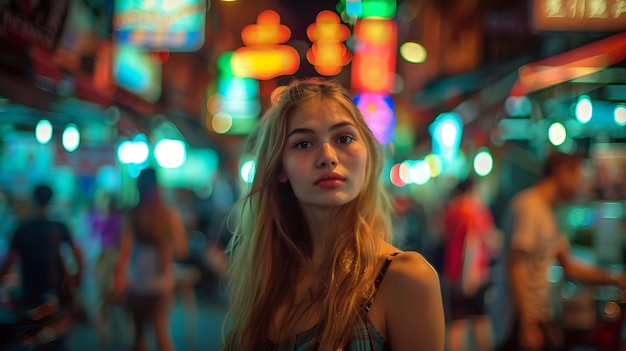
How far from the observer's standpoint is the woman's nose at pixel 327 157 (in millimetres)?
1485

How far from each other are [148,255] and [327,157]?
310cm

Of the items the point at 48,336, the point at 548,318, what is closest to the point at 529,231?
the point at 548,318

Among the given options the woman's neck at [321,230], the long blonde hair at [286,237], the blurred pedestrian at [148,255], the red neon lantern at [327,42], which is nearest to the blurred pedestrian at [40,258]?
the blurred pedestrian at [148,255]

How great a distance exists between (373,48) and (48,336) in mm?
7298

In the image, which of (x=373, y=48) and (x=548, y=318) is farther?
(x=373, y=48)

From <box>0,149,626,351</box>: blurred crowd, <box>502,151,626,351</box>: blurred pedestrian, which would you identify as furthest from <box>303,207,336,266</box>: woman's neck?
<box>502,151,626,351</box>: blurred pedestrian

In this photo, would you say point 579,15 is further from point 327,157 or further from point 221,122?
point 221,122

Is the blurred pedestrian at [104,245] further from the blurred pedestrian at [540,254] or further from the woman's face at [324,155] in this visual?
the woman's face at [324,155]

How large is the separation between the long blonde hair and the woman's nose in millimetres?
162

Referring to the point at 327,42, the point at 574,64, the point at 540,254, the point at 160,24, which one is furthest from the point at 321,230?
the point at 327,42

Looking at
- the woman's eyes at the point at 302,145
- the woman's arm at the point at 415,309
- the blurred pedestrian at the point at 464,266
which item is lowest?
the blurred pedestrian at the point at 464,266

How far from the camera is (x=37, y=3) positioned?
3170mm

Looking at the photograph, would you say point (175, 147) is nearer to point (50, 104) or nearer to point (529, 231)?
point (50, 104)

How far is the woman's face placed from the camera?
1.50 metres
